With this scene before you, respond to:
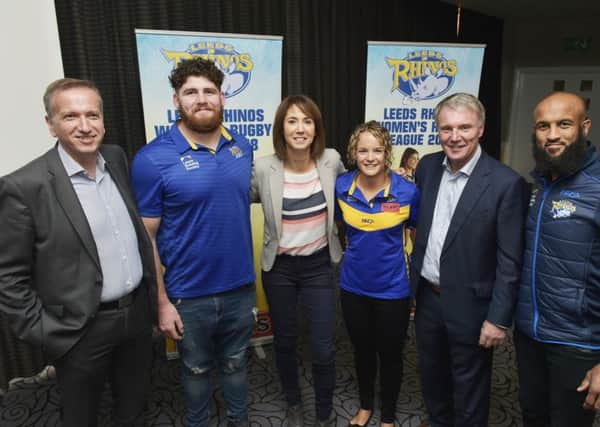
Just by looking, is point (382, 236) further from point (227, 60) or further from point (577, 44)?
point (577, 44)

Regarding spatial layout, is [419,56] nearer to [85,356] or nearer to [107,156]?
[107,156]

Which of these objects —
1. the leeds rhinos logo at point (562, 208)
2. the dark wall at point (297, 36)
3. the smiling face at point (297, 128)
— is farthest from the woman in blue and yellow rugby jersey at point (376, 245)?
the dark wall at point (297, 36)

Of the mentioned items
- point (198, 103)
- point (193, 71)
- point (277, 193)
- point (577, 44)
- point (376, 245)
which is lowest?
point (376, 245)

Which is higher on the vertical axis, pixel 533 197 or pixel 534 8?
pixel 534 8

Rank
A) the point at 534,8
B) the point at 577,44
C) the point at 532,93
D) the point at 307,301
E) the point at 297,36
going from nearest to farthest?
the point at 307,301 → the point at 297,36 → the point at 534,8 → the point at 577,44 → the point at 532,93

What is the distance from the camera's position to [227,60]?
8.39ft

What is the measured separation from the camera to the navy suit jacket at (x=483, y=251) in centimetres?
147

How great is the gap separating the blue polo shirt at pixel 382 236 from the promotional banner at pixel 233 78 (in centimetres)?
111

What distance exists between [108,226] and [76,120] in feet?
1.20

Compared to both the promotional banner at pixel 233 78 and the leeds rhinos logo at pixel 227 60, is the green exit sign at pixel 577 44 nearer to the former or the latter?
the promotional banner at pixel 233 78

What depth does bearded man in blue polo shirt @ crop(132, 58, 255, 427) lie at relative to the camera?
1.59 m

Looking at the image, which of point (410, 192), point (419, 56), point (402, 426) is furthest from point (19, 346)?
point (419, 56)

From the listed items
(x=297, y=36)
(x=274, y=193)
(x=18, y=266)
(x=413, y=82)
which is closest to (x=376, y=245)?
(x=274, y=193)

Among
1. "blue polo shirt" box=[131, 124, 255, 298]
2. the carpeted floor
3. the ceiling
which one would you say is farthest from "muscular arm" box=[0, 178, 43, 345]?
the ceiling
